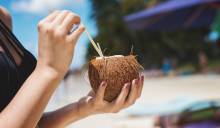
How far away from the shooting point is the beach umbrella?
694 centimetres

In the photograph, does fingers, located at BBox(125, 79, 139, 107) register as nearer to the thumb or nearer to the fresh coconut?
the fresh coconut

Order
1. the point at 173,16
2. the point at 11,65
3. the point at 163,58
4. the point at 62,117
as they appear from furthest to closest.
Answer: the point at 163,58 → the point at 173,16 → the point at 62,117 → the point at 11,65

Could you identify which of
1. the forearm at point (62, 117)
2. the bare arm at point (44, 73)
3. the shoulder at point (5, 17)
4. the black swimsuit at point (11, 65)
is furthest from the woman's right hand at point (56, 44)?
the shoulder at point (5, 17)

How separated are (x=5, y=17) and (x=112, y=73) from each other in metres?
0.36

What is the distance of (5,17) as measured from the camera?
1346 mm

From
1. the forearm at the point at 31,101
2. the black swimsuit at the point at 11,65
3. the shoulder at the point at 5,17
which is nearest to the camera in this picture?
the forearm at the point at 31,101

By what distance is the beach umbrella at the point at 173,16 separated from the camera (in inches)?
273

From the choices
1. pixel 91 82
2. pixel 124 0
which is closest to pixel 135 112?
pixel 91 82

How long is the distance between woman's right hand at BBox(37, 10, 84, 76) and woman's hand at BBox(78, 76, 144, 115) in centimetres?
18

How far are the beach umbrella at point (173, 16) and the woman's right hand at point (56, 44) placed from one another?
19.1 ft

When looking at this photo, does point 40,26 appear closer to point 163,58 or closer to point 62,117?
point 62,117

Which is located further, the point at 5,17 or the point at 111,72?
the point at 5,17

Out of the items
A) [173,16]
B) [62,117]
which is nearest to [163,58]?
[173,16]

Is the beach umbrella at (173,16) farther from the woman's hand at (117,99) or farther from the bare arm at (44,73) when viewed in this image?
the bare arm at (44,73)
